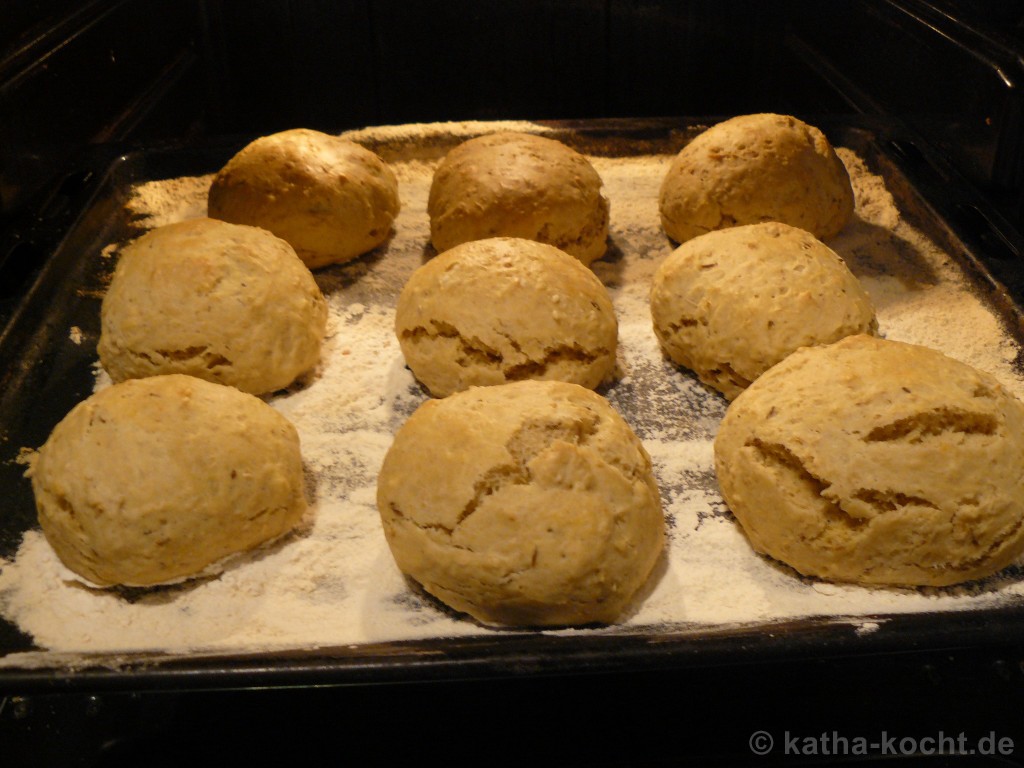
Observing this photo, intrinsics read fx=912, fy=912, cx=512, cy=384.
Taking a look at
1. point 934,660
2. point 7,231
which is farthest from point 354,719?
point 7,231

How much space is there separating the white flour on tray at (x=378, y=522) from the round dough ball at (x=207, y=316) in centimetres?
12

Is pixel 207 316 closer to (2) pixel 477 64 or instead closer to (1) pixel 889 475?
(1) pixel 889 475

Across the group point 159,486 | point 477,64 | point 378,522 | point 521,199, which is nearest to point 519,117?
point 477,64

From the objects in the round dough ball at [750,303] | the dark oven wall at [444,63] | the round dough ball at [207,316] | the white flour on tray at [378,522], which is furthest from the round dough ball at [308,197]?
the round dough ball at [750,303]

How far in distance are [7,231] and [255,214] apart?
2.05 feet

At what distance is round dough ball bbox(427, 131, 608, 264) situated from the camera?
239cm

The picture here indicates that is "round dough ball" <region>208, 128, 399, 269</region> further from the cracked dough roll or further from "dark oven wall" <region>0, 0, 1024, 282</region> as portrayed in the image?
the cracked dough roll

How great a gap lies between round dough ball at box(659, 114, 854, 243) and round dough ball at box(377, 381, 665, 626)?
3.44 ft

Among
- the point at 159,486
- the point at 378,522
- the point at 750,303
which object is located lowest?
the point at 378,522

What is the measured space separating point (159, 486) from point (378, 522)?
411mm

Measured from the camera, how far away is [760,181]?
96.0 inches

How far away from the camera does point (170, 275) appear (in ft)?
6.71

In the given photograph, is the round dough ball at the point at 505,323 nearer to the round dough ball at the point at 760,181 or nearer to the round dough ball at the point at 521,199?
the round dough ball at the point at 521,199

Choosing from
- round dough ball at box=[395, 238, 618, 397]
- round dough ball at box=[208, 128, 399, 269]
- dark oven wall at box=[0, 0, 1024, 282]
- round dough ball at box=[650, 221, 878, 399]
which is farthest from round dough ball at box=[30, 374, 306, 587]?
dark oven wall at box=[0, 0, 1024, 282]
